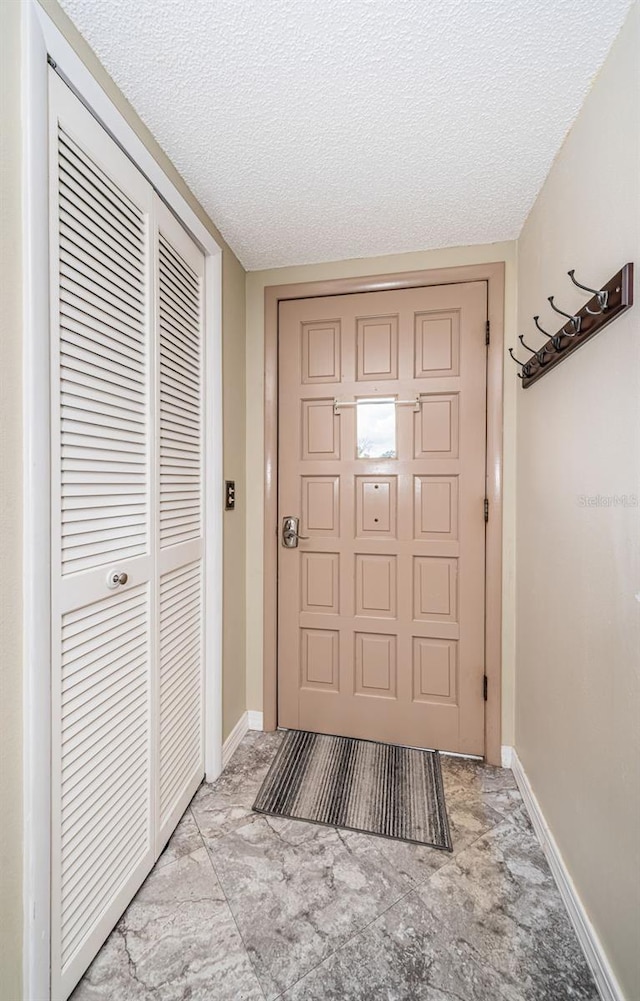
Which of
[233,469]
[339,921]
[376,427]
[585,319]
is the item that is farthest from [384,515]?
[339,921]

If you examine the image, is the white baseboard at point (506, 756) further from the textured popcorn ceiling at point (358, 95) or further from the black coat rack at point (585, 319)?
the textured popcorn ceiling at point (358, 95)

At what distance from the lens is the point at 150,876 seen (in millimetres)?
1318

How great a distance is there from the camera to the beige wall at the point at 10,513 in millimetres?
812

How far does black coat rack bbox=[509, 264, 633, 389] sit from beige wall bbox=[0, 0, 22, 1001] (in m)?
1.14

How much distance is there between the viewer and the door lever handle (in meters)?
2.09

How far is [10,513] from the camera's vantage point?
836mm

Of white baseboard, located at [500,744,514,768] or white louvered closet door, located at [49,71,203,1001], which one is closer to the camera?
white louvered closet door, located at [49,71,203,1001]

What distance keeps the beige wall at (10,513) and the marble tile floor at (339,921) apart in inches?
16.2

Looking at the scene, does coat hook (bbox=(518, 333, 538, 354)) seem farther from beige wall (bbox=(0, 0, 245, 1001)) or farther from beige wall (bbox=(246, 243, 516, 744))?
beige wall (bbox=(0, 0, 245, 1001))

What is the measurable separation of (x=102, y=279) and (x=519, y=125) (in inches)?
50.2

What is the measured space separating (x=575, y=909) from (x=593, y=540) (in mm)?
1011

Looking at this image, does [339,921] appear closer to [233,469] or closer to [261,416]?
[233,469]

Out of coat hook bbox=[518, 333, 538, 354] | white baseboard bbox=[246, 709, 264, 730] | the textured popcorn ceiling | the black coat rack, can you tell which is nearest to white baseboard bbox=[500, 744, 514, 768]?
white baseboard bbox=[246, 709, 264, 730]

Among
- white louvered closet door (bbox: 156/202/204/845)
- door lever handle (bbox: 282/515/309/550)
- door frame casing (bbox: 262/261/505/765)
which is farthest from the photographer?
door lever handle (bbox: 282/515/309/550)
